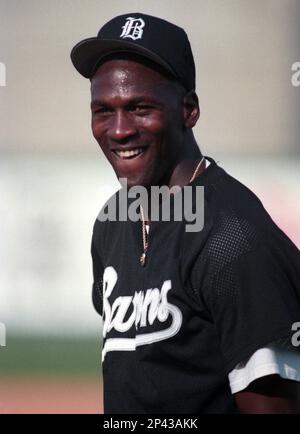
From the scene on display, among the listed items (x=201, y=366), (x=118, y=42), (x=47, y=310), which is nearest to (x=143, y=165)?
(x=118, y=42)

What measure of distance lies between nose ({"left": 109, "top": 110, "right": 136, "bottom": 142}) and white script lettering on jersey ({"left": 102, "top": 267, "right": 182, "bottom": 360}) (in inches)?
14.8

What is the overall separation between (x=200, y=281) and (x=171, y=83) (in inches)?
20.5

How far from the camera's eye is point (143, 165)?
224 centimetres

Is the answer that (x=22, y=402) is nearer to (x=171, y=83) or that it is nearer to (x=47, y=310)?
(x=47, y=310)

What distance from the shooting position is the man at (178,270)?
2.03 m

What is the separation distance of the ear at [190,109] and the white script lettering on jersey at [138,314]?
0.44 m

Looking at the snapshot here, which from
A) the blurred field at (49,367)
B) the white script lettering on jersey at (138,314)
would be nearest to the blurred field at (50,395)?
the blurred field at (49,367)

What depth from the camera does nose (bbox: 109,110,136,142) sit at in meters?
2.21

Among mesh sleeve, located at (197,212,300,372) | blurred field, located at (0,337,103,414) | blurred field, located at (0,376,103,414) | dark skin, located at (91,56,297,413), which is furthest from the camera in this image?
blurred field, located at (0,337,103,414)

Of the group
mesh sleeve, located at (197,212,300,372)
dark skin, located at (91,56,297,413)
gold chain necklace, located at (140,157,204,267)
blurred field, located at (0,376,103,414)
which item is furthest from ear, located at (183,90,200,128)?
blurred field, located at (0,376,103,414)

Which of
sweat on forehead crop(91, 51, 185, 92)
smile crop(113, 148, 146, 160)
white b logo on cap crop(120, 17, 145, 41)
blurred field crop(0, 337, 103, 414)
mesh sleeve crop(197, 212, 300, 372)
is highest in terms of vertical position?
Answer: blurred field crop(0, 337, 103, 414)

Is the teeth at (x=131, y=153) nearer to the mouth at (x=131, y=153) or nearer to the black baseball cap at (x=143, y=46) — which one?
the mouth at (x=131, y=153)

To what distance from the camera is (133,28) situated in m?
2.26

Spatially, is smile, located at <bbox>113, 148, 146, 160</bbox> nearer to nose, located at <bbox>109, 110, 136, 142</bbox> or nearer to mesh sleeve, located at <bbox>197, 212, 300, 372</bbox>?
nose, located at <bbox>109, 110, 136, 142</bbox>
